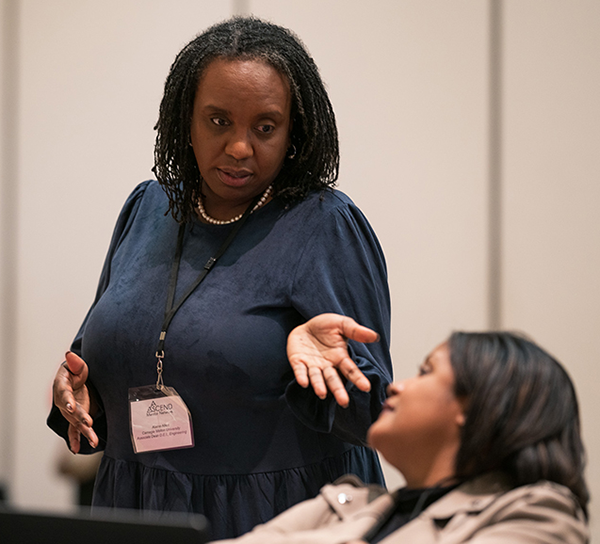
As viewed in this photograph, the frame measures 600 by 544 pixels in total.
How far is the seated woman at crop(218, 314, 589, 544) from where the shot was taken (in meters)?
0.99

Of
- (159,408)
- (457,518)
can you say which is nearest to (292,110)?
(159,408)

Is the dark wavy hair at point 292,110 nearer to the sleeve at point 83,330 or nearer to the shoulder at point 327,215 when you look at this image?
the shoulder at point 327,215

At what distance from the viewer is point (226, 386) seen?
1486 mm

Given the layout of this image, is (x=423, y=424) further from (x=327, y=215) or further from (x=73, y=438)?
(x=73, y=438)

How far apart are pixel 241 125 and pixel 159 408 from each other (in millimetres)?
585

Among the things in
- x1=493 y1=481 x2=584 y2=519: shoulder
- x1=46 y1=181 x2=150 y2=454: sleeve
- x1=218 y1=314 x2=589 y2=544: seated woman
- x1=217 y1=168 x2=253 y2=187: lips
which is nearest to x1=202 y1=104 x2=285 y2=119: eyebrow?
x1=217 y1=168 x2=253 y2=187: lips

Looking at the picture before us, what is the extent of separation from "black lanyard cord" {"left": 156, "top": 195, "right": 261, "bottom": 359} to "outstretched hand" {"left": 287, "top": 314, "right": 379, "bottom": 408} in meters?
0.30

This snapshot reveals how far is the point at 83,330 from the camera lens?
182 cm

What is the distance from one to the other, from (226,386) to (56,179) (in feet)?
7.22

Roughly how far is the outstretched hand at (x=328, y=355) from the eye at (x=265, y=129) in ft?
1.45

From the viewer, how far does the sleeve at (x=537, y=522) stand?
3.10 ft

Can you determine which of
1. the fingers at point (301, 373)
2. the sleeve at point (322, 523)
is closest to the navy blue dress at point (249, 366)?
the fingers at point (301, 373)

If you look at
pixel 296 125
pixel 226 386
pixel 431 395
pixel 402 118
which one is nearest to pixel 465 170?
pixel 402 118

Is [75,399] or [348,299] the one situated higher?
[348,299]
